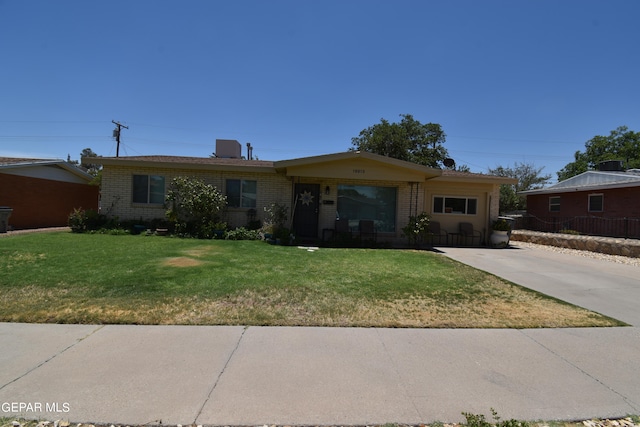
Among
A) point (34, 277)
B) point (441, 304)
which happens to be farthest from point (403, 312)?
point (34, 277)

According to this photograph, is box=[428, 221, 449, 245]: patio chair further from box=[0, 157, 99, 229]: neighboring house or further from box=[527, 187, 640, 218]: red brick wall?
box=[0, 157, 99, 229]: neighboring house

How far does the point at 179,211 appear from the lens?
42.9 ft

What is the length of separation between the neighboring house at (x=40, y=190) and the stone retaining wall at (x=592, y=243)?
75.0ft

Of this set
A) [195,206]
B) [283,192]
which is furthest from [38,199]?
[283,192]

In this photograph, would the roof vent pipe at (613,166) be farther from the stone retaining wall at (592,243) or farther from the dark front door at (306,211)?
the dark front door at (306,211)

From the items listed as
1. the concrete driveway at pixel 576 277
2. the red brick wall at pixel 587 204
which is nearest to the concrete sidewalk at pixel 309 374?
the concrete driveway at pixel 576 277

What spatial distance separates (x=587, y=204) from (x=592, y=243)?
8431mm

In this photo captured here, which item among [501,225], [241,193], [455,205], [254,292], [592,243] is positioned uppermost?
[241,193]

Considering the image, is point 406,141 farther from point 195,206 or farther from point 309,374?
point 309,374

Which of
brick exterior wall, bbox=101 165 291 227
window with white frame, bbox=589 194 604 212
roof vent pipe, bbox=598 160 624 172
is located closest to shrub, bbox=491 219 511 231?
brick exterior wall, bbox=101 165 291 227

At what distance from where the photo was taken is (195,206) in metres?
12.3

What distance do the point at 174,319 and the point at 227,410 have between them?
7.12 feet

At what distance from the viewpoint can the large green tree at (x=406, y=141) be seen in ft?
102

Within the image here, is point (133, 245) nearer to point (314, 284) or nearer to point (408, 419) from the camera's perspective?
point (314, 284)
